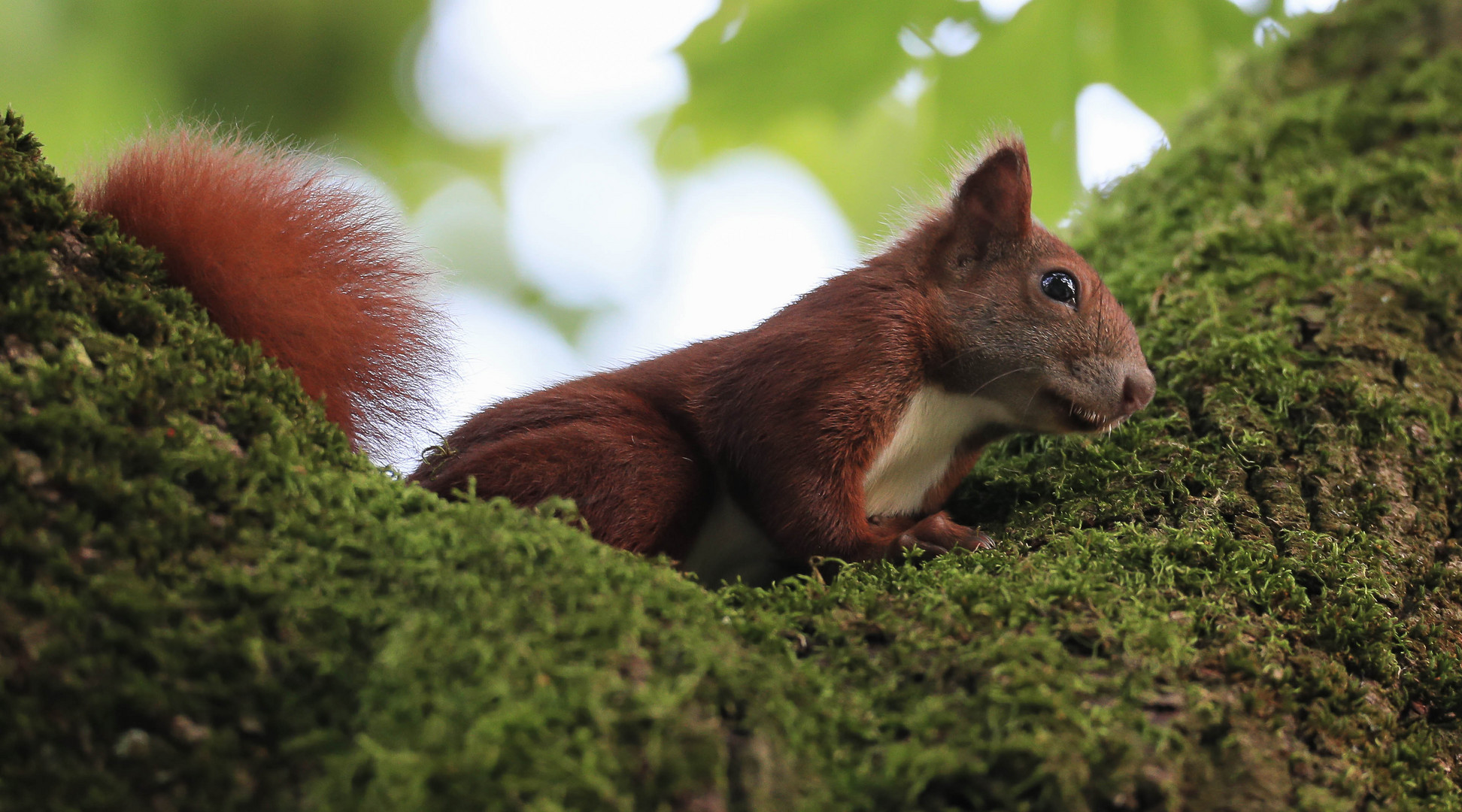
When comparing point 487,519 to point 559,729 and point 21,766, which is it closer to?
point 559,729

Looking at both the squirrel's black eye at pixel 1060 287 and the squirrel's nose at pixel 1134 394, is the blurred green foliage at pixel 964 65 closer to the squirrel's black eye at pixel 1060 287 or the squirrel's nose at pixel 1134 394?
the squirrel's black eye at pixel 1060 287

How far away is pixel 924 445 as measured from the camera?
2758 millimetres

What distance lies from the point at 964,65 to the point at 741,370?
2440 millimetres

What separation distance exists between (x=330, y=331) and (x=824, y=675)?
1159mm

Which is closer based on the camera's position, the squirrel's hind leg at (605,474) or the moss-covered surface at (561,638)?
the moss-covered surface at (561,638)

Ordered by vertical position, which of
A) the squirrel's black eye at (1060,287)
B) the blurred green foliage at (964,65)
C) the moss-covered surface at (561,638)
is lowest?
the moss-covered surface at (561,638)

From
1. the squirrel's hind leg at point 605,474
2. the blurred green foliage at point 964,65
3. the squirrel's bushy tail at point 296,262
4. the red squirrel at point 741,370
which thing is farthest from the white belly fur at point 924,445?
the blurred green foliage at point 964,65

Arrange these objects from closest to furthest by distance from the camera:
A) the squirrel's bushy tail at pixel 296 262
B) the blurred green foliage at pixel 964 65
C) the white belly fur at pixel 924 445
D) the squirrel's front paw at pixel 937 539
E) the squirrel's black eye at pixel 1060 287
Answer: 1. the squirrel's bushy tail at pixel 296 262
2. the squirrel's front paw at pixel 937 539
3. the white belly fur at pixel 924 445
4. the squirrel's black eye at pixel 1060 287
5. the blurred green foliage at pixel 964 65

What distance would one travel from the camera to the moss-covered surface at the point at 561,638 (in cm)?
120

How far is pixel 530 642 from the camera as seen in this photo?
1.29 m

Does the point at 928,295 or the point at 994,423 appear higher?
the point at 928,295

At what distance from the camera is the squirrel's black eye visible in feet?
9.25

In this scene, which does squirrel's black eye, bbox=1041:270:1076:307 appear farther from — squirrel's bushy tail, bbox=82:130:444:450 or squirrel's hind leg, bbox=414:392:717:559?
squirrel's bushy tail, bbox=82:130:444:450

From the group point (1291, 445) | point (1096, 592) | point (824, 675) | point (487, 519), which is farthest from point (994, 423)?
point (487, 519)
